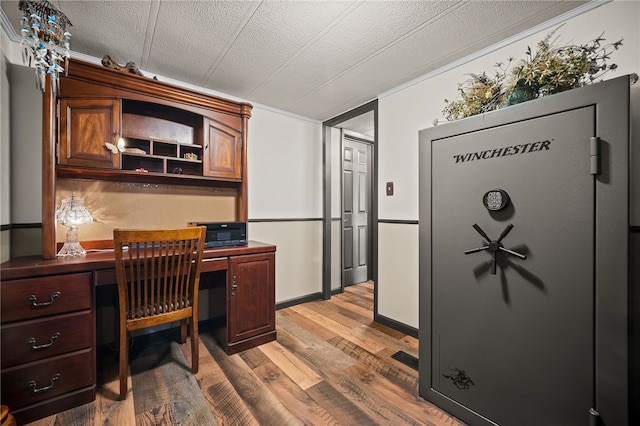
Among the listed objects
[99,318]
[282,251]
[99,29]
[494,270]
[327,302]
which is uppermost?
[99,29]

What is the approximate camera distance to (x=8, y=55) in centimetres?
180

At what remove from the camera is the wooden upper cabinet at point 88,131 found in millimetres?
1840

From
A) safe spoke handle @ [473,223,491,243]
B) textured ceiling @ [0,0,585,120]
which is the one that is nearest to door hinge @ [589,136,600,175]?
safe spoke handle @ [473,223,491,243]

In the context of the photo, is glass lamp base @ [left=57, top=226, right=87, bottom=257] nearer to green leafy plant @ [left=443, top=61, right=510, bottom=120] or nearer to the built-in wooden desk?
the built-in wooden desk

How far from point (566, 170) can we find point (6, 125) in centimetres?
328

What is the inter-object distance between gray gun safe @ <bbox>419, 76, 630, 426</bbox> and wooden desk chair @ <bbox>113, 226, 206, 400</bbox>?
1.54 meters

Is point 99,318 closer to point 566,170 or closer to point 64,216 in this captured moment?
point 64,216

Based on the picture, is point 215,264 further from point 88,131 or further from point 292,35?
point 292,35

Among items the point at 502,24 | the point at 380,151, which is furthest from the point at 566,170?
the point at 380,151

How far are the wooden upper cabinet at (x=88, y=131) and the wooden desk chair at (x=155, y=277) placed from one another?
0.72 m

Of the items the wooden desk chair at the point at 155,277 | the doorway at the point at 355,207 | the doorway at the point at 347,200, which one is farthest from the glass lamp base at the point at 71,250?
the doorway at the point at 355,207

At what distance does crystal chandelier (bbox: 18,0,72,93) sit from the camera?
1368 mm

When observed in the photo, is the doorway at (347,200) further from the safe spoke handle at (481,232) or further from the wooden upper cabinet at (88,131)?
the wooden upper cabinet at (88,131)

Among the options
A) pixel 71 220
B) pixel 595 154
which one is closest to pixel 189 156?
pixel 71 220
